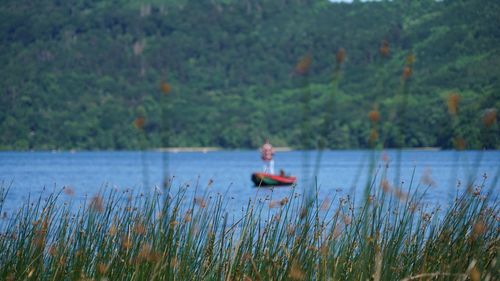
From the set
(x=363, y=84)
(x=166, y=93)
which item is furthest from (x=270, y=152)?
(x=363, y=84)

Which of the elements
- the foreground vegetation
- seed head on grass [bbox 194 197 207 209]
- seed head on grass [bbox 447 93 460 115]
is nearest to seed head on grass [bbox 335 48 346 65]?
seed head on grass [bbox 447 93 460 115]

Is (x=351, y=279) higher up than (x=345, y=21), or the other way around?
(x=345, y=21)

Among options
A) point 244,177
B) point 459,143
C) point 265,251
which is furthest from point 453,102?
point 244,177

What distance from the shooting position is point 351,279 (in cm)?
725

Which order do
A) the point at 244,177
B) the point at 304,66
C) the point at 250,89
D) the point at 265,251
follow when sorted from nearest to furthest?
the point at 304,66
the point at 265,251
the point at 244,177
the point at 250,89

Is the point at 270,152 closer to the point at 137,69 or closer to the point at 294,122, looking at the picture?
the point at 294,122

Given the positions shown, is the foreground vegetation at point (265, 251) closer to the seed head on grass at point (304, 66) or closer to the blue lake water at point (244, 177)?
the blue lake water at point (244, 177)

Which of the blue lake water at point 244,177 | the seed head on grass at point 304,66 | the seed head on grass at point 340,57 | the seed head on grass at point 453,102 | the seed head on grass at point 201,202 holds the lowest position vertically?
the blue lake water at point 244,177

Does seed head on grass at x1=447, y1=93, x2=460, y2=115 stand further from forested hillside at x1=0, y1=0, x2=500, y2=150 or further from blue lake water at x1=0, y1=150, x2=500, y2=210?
forested hillside at x1=0, y1=0, x2=500, y2=150

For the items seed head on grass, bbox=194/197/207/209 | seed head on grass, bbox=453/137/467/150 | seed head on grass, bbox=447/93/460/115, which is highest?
seed head on grass, bbox=447/93/460/115

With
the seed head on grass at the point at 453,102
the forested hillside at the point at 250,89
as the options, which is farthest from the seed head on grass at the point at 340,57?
the forested hillside at the point at 250,89

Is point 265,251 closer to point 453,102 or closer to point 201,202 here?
point 201,202

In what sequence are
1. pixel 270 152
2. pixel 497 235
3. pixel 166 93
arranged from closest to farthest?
1. pixel 166 93
2. pixel 497 235
3. pixel 270 152

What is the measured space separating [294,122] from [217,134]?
39.5ft
